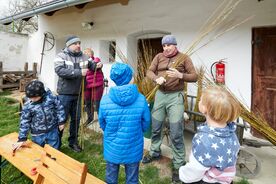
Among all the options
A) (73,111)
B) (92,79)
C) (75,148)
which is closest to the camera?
(73,111)

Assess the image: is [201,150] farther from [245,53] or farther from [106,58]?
[106,58]

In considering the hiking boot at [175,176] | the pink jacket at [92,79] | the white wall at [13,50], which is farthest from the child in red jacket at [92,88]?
the white wall at [13,50]

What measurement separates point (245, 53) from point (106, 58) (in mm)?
3530

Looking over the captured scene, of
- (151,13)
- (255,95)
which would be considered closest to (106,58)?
(151,13)

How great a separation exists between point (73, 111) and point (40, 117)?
2.36ft

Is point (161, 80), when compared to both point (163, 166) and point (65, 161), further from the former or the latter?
point (65, 161)

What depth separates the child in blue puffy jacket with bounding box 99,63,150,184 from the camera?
1.95 meters

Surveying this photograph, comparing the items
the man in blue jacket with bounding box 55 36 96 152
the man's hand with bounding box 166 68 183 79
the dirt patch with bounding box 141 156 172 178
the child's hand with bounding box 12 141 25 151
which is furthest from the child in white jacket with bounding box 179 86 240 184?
the man in blue jacket with bounding box 55 36 96 152

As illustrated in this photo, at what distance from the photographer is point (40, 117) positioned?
8.52 ft

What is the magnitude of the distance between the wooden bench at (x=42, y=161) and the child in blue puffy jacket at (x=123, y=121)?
0.78ft

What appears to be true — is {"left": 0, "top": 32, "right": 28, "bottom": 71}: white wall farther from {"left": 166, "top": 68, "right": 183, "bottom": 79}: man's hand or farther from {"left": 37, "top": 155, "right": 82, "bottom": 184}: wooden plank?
{"left": 37, "top": 155, "right": 82, "bottom": 184}: wooden plank

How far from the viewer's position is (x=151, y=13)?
505cm

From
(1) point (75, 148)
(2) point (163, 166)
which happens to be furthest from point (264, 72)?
(1) point (75, 148)

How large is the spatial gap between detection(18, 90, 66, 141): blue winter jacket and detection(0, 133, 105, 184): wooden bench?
0.51ft
